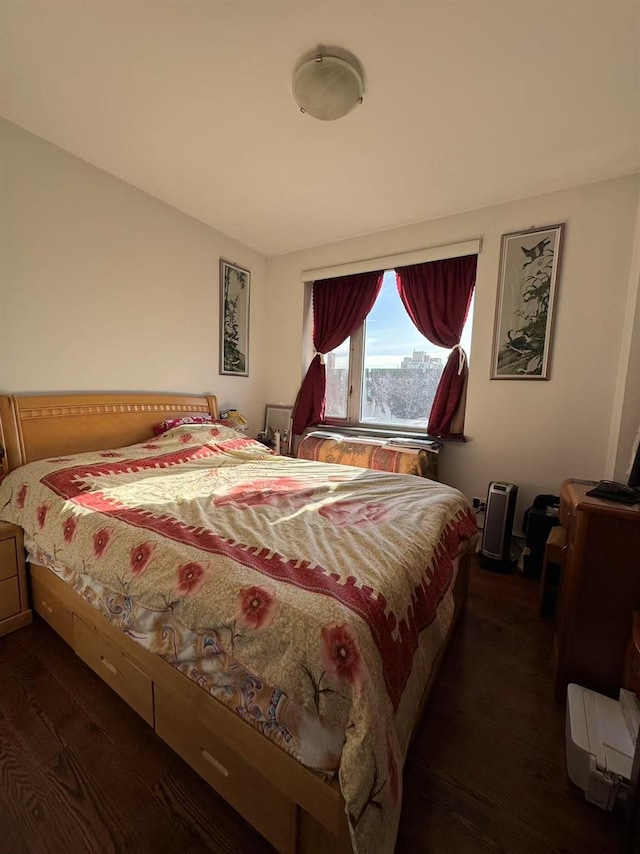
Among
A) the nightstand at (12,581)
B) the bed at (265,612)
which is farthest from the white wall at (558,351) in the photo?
the nightstand at (12,581)

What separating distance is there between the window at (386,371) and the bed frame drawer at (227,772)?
2655mm

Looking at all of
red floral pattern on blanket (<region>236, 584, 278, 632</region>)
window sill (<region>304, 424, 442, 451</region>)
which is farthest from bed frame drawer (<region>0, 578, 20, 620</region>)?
window sill (<region>304, 424, 442, 451</region>)

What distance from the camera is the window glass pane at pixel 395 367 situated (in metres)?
3.12

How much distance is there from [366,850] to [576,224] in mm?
3244

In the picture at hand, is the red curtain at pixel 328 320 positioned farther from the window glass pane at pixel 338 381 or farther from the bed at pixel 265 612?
the bed at pixel 265 612

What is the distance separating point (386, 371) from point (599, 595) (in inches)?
94.2

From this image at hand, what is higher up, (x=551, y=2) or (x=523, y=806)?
(x=551, y=2)

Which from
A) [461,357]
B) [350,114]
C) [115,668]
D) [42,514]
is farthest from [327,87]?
[115,668]

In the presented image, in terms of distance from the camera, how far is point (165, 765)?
3.59 feet

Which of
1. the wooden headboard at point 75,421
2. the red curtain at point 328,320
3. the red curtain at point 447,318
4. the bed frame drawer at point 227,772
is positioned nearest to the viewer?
the bed frame drawer at point 227,772

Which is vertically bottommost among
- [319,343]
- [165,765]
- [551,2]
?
[165,765]

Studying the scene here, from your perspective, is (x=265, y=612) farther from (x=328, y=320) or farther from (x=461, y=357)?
(x=328, y=320)

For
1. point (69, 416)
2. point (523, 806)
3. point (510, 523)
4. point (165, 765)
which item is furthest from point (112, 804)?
point (510, 523)

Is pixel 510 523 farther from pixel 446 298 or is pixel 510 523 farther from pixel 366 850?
pixel 366 850
